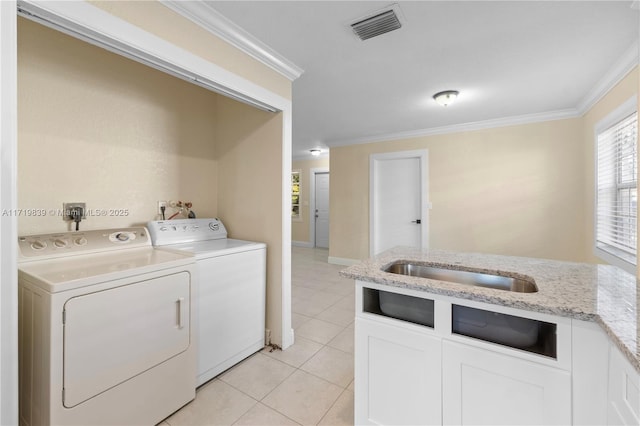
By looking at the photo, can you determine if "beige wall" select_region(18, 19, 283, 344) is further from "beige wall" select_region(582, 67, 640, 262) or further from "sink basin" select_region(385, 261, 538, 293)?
"beige wall" select_region(582, 67, 640, 262)

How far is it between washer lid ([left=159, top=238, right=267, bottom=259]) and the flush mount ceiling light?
240cm

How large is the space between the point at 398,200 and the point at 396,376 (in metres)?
3.71

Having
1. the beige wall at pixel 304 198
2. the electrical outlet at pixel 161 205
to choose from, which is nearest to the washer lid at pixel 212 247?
the electrical outlet at pixel 161 205

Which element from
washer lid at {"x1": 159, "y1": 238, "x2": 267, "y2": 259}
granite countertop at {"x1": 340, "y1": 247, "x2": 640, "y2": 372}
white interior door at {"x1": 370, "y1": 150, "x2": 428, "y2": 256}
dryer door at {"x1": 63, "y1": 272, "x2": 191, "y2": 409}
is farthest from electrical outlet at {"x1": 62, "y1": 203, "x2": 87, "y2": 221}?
white interior door at {"x1": 370, "y1": 150, "x2": 428, "y2": 256}

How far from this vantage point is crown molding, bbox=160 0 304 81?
1.55m

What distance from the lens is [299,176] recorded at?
721cm

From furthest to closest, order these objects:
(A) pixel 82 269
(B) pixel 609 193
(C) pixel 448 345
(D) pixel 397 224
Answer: (D) pixel 397 224 < (B) pixel 609 193 < (A) pixel 82 269 < (C) pixel 448 345

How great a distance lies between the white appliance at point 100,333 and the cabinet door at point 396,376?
1.05 metres

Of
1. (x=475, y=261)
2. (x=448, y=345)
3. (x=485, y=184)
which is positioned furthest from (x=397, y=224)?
(x=448, y=345)

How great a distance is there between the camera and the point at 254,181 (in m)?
2.39

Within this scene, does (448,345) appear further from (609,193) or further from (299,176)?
(299,176)

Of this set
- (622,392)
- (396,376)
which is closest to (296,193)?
(396,376)

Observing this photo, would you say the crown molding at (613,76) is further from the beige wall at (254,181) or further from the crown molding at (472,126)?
the beige wall at (254,181)

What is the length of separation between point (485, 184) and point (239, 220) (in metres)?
3.50
